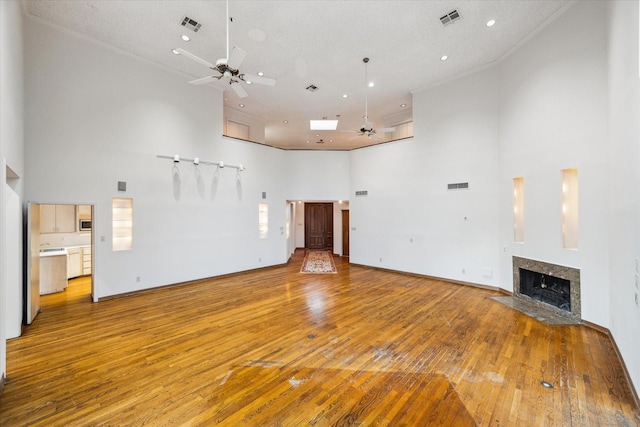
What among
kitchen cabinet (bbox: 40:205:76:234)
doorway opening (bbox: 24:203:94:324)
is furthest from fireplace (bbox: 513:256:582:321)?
kitchen cabinet (bbox: 40:205:76:234)

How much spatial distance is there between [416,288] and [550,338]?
9.28 ft

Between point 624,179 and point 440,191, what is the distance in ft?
13.4

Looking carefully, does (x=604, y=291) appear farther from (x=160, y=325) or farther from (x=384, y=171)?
(x=160, y=325)

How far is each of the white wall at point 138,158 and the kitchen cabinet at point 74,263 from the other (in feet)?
7.87

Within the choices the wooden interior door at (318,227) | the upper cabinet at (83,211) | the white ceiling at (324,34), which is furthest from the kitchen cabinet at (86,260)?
the wooden interior door at (318,227)

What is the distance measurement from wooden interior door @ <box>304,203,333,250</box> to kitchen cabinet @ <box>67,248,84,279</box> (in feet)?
30.5

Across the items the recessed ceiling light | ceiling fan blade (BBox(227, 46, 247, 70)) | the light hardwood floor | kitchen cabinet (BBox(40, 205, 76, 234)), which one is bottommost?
the light hardwood floor

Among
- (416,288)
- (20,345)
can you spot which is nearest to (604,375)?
(416,288)

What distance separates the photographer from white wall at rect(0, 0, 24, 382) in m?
2.85

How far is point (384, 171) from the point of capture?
8.45m

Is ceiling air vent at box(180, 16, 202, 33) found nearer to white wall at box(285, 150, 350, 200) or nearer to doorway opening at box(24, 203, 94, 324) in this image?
doorway opening at box(24, 203, 94, 324)

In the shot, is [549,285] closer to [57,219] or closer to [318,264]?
[318,264]

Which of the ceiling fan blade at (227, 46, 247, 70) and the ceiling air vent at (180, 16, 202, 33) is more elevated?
the ceiling air vent at (180, 16, 202, 33)

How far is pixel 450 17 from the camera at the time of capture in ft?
15.7
